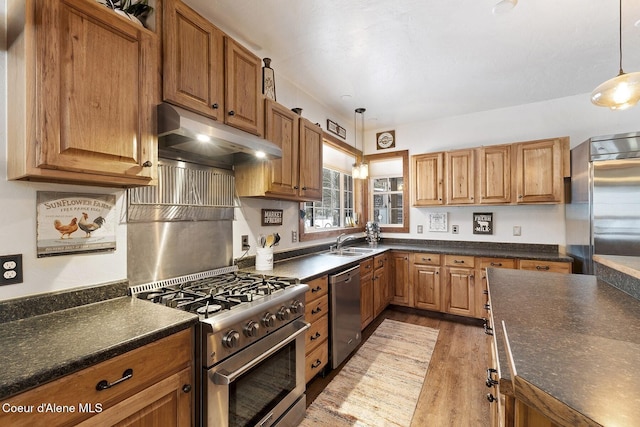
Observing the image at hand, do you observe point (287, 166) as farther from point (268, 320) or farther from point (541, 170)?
point (541, 170)

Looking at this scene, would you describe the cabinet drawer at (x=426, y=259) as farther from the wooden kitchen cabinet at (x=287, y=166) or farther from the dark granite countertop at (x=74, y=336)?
the dark granite countertop at (x=74, y=336)

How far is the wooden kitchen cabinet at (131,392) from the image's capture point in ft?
2.73

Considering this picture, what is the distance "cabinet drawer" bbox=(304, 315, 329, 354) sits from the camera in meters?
2.09

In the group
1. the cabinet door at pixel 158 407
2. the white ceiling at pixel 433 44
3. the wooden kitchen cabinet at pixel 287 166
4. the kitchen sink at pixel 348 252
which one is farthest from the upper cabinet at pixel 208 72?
the kitchen sink at pixel 348 252

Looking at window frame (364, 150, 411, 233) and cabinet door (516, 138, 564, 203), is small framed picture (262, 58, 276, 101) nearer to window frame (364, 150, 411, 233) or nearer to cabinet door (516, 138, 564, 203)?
window frame (364, 150, 411, 233)

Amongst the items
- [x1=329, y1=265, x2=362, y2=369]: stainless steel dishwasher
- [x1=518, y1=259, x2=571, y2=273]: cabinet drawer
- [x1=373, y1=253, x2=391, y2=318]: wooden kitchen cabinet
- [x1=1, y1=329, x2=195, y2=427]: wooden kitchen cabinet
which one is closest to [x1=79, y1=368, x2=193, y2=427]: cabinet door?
[x1=1, y1=329, x2=195, y2=427]: wooden kitchen cabinet

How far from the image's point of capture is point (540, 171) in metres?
3.25

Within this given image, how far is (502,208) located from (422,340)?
82.9 inches

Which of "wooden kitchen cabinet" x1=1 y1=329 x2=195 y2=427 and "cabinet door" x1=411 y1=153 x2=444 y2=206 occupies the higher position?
"cabinet door" x1=411 y1=153 x2=444 y2=206

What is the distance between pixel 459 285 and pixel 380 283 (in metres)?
0.98

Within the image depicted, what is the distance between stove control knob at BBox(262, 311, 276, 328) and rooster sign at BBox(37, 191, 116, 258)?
923 millimetres

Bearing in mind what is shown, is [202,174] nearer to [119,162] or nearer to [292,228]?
[119,162]

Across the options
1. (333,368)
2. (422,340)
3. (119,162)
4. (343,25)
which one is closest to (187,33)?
(119,162)

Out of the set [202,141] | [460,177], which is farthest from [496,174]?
[202,141]
